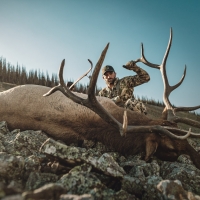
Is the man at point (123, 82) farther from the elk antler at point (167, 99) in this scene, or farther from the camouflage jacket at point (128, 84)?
the elk antler at point (167, 99)

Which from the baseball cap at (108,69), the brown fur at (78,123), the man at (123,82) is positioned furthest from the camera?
the baseball cap at (108,69)

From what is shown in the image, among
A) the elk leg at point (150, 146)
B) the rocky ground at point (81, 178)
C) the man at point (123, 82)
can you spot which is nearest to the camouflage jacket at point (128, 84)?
the man at point (123, 82)

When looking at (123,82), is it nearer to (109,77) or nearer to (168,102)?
(109,77)

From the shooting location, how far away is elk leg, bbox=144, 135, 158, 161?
10.2 feet

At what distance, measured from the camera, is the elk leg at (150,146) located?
10.2 feet

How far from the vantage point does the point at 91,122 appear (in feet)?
11.4

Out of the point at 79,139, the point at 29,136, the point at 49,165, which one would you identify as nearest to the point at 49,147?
the point at 49,165

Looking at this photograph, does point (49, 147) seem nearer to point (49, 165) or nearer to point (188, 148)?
point (49, 165)

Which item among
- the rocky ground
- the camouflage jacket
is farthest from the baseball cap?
the rocky ground

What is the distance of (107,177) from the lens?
2.06 m

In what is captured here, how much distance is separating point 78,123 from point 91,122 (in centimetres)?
19

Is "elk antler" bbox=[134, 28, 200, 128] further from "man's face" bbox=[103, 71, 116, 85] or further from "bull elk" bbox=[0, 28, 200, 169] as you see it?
"man's face" bbox=[103, 71, 116, 85]

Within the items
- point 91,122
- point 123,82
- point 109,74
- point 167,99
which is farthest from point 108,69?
point 91,122

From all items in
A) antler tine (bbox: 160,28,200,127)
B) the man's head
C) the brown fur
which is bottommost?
the brown fur
